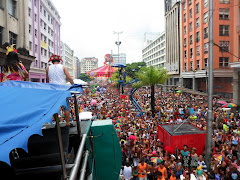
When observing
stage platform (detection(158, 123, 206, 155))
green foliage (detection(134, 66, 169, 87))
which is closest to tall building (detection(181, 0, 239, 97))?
green foliage (detection(134, 66, 169, 87))

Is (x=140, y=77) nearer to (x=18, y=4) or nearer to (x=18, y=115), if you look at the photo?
(x=18, y=4)

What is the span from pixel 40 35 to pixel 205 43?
32.2 meters

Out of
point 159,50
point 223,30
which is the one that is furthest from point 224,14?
point 159,50

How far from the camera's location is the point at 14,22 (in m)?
17.6

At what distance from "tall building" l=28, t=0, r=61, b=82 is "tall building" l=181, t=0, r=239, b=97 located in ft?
A: 99.1

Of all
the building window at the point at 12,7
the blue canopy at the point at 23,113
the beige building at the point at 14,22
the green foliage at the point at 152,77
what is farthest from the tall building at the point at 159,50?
the blue canopy at the point at 23,113

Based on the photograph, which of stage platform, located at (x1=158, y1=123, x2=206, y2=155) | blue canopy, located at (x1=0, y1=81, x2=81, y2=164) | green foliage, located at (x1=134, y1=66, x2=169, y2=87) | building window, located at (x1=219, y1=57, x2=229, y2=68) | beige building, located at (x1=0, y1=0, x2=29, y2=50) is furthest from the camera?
building window, located at (x1=219, y1=57, x2=229, y2=68)

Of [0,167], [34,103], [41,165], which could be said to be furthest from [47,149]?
[34,103]

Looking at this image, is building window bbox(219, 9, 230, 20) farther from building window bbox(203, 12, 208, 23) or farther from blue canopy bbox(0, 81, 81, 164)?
blue canopy bbox(0, 81, 81, 164)

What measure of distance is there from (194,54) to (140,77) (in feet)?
72.8

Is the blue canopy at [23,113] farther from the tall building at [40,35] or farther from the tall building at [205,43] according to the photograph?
the tall building at [205,43]

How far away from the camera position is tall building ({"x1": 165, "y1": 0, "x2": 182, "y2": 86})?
45500 millimetres

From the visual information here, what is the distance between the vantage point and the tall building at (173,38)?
149 feet

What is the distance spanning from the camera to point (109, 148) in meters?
4.35
